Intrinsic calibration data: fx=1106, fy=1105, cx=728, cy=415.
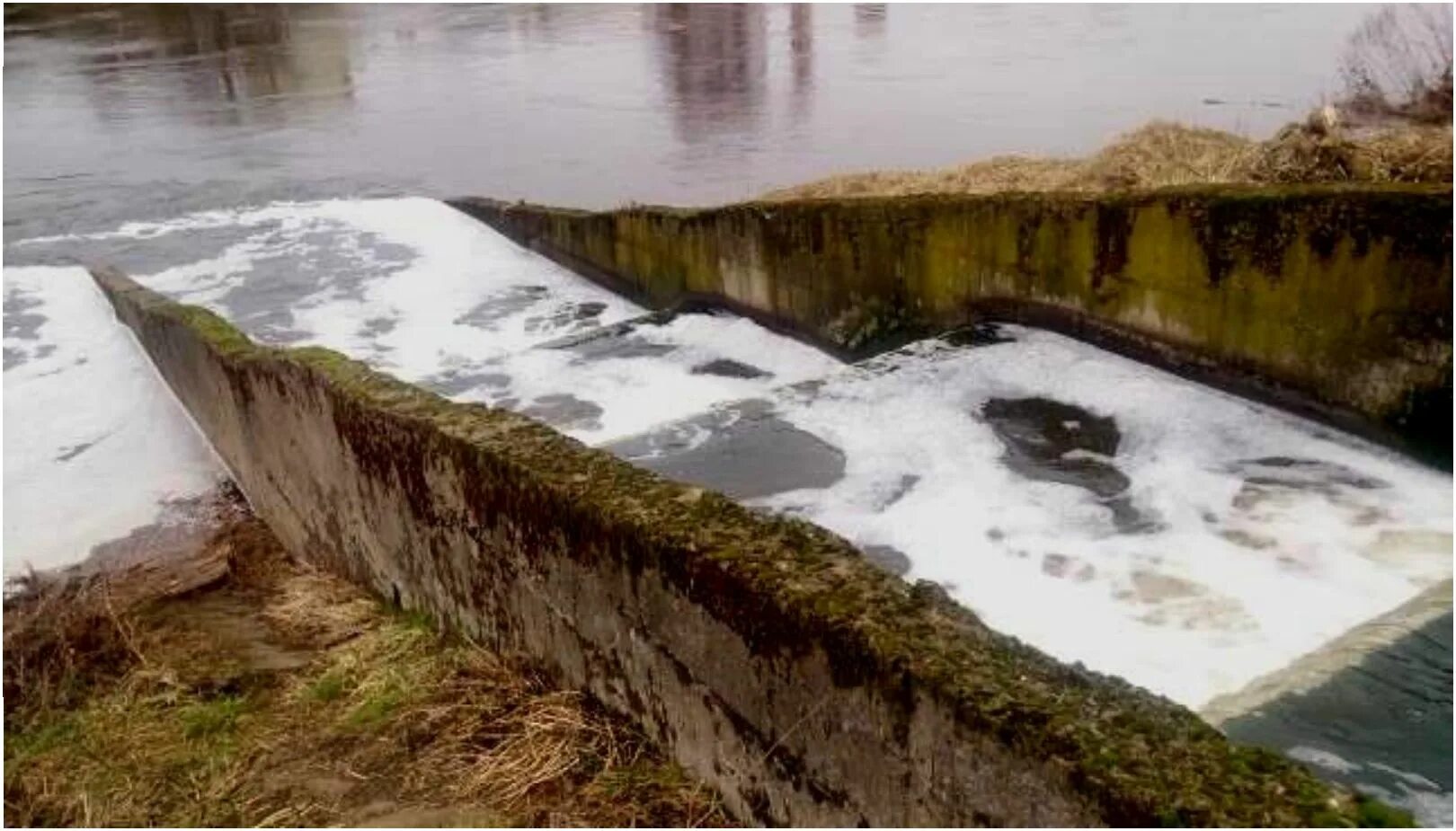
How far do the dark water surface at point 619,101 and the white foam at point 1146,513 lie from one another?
10614 mm

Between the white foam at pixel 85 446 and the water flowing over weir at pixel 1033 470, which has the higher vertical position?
the water flowing over weir at pixel 1033 470

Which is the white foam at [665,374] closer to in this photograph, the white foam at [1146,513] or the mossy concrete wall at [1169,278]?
the mossy concrete wall at [1169,278]

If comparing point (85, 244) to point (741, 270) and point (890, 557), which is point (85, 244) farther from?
point (890, 557)

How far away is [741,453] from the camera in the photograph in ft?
25.7

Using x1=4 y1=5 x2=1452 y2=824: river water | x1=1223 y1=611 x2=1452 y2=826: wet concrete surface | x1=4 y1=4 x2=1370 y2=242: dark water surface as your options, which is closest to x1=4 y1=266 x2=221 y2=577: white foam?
x1=4 y1=5 x2=1452 y2=824: river water

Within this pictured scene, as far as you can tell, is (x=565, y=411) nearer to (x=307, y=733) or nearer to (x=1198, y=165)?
(x=307, y=733)

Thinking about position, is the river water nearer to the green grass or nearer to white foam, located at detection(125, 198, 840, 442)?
white foam, located at detection(125, 198, 840, 442)

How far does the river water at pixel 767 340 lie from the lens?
218 inches

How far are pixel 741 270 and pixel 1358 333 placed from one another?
5801 millimetres

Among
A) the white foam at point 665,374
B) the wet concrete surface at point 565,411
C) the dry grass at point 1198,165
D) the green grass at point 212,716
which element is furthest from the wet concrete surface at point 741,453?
the dry grass at point 1198,165

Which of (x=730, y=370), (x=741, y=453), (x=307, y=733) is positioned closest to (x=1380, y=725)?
(x=741, y=453)

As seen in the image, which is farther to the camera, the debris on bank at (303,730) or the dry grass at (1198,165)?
the dry grass at (1198,165)

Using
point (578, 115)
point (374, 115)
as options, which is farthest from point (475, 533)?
point (374, 115)

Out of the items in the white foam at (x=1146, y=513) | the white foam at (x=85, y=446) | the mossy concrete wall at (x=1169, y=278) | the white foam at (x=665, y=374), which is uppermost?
the mossy concrete wall at (x=1169, y=278)
